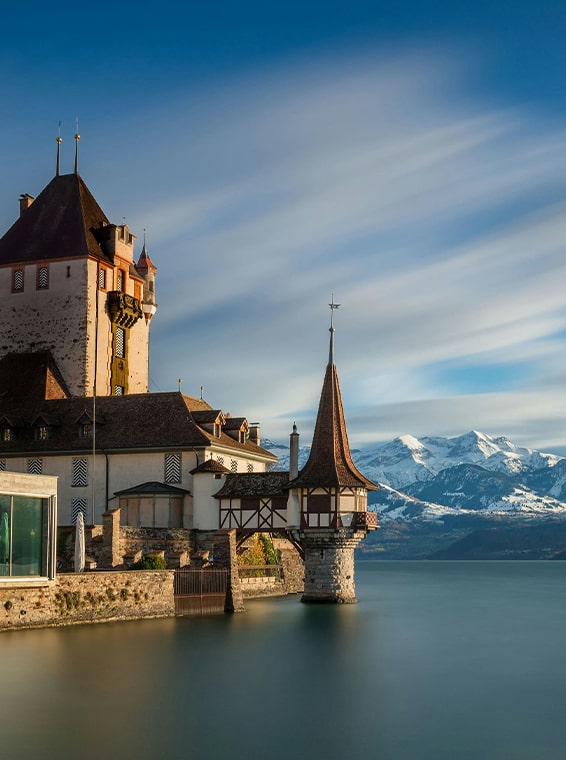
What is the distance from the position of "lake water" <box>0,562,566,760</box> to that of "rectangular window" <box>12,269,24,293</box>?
1406 inches

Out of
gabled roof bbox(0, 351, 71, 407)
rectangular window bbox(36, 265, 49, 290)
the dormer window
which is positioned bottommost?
the dormer window

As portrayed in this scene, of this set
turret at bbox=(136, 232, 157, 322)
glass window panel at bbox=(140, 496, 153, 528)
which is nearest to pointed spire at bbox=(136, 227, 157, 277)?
turret at bbox=(136, 232, 157, 322)

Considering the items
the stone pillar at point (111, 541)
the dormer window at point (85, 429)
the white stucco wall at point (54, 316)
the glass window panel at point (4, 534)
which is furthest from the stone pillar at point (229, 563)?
the white stucco wall at point (54, 316)

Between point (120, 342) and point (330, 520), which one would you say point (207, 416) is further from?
point (120, 342)

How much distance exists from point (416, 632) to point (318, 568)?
10.6 meters

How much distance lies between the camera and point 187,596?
53719mm

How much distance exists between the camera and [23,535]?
44156 millimetres

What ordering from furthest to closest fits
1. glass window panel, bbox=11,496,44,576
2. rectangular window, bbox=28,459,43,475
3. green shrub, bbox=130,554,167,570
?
rectangular window, bbox=28,459,43,475 < green shrub, bbox=130,554,167,570 < glass window panel, bbox=11,496,44,576

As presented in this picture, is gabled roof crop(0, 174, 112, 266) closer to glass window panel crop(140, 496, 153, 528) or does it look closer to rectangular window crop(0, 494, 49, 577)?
glass window panel crop(140, 496, 153, 528)

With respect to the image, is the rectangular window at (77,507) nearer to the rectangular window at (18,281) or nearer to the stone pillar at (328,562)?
the stone pillar at (328,562)

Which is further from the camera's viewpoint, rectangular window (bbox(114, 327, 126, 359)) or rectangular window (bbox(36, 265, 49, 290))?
→ rectangular window (bbox(114, 327, 126, 359))

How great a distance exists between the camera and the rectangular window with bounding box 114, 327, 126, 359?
268ft

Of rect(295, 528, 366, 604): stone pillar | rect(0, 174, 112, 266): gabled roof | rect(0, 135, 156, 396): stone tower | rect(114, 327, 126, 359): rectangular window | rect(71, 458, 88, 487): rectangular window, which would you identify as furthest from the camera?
rect(114, 327, 126, 359): rectangular window

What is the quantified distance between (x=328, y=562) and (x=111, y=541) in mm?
13580
